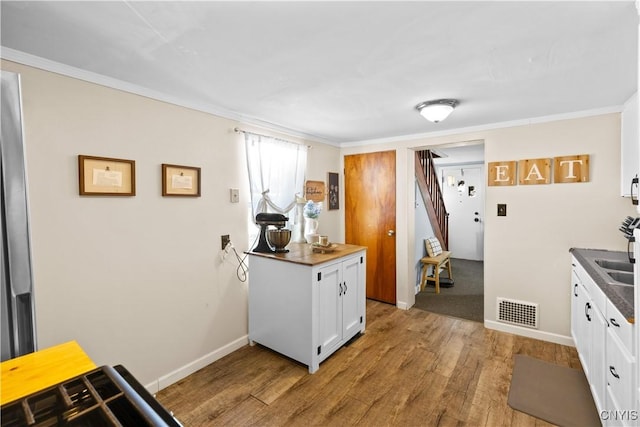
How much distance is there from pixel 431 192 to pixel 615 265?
2.77m

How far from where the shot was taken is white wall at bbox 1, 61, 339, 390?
169cm

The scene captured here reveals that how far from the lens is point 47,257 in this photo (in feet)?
5.54

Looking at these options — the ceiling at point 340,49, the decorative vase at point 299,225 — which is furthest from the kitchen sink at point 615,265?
the decorative vase at point 299,225

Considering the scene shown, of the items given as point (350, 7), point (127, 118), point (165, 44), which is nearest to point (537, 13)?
point (350, 7)

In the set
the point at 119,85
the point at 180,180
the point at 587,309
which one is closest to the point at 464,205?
the point at 587,309

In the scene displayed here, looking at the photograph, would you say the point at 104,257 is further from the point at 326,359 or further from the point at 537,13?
the point at 537,13

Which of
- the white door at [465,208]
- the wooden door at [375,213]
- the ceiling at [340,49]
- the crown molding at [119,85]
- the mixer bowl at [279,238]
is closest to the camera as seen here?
the ceiling at [340,49]

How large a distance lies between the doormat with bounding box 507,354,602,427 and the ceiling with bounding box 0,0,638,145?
2145 millimetres

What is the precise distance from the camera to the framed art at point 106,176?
1797mm

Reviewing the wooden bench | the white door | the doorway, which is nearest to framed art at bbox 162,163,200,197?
the wooden bench

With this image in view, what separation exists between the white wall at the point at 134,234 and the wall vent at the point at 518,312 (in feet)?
8.59

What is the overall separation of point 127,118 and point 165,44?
75cm

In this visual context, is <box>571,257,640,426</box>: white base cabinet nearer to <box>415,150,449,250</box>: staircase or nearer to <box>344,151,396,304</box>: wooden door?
<box>344,151,396,304</box>: wooden door

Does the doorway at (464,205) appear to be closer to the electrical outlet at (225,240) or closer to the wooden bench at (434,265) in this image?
the wooden bench at (434,265)
